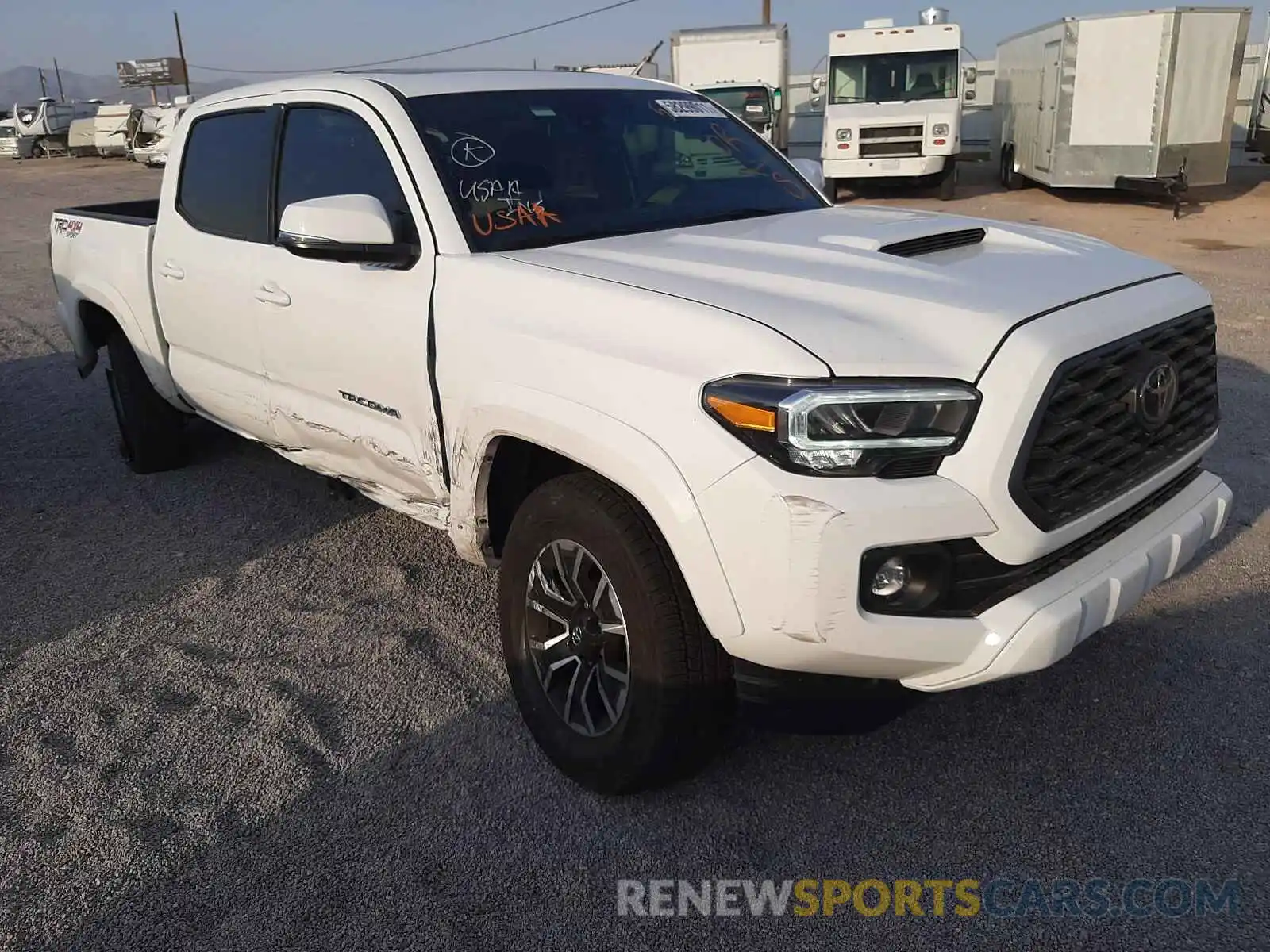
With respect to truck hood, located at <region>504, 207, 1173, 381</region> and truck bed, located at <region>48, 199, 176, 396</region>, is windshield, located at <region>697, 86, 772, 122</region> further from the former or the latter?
truck hood, located at <region>504, 207, 1173, 381</region>

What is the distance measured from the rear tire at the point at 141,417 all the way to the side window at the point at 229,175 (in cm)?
116

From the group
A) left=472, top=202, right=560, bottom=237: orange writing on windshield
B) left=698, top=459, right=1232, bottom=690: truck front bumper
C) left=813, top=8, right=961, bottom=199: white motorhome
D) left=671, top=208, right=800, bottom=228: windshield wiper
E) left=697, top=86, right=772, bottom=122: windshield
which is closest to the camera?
left=698, top=459, right=1232, bottom=690: truck front bumper

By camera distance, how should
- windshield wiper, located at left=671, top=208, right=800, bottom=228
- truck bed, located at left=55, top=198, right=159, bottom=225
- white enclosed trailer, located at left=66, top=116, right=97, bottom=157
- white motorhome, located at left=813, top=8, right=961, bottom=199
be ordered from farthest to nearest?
white enclosed trailer, located at left=66, top=116, right=97, bottom=157, white motorhome, located at left=813, top=8, right=961, bottom=199, truck bed, located at left=55, top=198, right=159, bottom=225, windshield wiper, located at left=671, top=208, right=800, bottom=228

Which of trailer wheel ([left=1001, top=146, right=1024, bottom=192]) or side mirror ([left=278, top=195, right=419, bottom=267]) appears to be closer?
side mirror ([left=278, top=195, right=419, bottom=267])

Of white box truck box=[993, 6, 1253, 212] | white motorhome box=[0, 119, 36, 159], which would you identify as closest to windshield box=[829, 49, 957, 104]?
white box truck box=[993, 6, 1253, 212]

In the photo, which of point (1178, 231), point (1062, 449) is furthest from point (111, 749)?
point (1178, 231)

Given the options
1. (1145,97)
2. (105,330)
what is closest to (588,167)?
(105,330)

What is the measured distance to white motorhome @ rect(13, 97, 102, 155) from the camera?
127ft

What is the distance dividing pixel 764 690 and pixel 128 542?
353 cm

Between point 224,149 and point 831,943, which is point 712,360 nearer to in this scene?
point 831,943

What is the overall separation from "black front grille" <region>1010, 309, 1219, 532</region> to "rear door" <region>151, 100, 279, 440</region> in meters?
2.87

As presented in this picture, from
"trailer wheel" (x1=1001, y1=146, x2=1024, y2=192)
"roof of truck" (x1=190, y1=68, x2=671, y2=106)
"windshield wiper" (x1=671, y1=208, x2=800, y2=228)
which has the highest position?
"roof of truck" (x1=190, y1=68, x2=671, y2=106)

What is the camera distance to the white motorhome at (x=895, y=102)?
55.3 ft

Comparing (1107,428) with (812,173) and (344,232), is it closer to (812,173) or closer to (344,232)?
(344,232)
